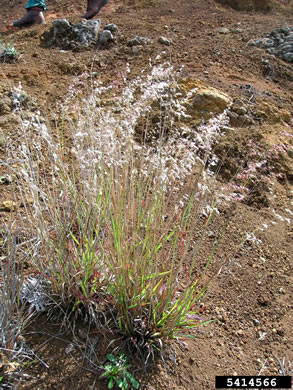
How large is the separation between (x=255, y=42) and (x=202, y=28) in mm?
955

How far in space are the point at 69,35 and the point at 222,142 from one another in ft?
9.15

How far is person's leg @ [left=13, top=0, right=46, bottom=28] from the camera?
4.85m

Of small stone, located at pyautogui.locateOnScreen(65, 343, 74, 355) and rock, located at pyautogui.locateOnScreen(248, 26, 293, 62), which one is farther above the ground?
rock, located at pyautogui.locateOnScreen(248, 26, 293, 62)

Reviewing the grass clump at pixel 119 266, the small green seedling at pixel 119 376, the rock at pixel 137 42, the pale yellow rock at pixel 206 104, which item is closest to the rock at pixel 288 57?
the pale yellow rock at pixel 206 104

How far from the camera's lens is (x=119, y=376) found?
1358 mm

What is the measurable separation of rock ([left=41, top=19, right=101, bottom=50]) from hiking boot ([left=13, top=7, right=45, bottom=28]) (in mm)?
895

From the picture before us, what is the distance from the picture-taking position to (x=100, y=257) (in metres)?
1.57

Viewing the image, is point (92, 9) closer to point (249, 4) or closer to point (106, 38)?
point (106, 38)

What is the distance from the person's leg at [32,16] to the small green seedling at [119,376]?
5212 millimetres

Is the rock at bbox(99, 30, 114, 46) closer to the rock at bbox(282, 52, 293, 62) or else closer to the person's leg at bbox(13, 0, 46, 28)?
the person's leg at bbox(13, 0, 46, 28)

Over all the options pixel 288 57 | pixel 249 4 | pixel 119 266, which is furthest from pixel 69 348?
pixel 249 4

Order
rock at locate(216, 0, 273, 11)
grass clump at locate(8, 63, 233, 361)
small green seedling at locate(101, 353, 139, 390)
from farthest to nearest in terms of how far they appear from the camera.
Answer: rock at locate(216, 0, 273, 11)
grass clump at locate(8, 63, 233, 361)
small green seedling at locate(101, 353, 139, 390)

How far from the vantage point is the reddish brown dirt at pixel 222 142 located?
1.49m

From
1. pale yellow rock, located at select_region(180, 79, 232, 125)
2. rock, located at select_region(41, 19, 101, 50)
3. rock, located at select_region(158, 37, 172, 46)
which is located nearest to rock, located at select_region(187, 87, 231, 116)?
pale yellow rock, located at select_region(180, 79, 232, 125)
